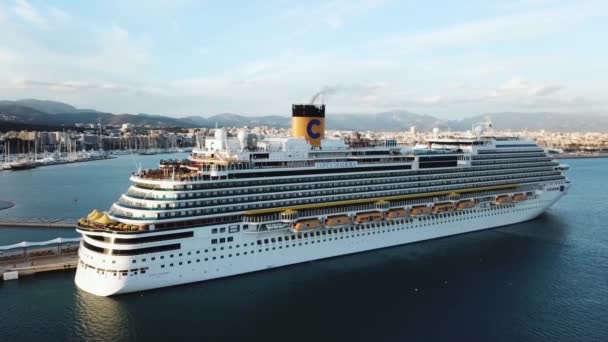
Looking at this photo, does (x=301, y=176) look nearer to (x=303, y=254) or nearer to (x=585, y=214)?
Result: (x=303, y=254)

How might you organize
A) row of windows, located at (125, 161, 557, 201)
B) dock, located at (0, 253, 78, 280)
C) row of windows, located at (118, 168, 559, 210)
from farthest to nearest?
dock, located at (0, 253, 78, 280), row of windows, located at (125, 161, 557, 201), row of windows, located at (118, 168, 559, 210)

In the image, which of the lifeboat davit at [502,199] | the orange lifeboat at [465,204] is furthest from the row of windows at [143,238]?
the lifeboat davit at [502,199]

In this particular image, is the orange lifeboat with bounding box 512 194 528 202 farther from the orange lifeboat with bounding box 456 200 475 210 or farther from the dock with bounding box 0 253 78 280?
the dock with bounding box 0 253 78 280

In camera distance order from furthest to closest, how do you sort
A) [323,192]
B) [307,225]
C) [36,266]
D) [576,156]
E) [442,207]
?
[576,156] → [442,207] → [323,192] → [307,225] → [36,266]

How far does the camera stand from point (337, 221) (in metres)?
28.0

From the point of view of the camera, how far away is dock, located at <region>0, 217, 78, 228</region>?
38562 mm

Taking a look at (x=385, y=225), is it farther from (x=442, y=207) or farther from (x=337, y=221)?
(x=442, y=207)

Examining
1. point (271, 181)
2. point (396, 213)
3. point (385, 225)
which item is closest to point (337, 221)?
point (385, 225)

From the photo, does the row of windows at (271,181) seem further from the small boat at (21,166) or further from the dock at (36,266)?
the small boat at (21,166)

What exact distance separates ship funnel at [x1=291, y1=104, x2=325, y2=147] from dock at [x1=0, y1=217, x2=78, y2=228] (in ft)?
70.9

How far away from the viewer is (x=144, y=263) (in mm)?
22312

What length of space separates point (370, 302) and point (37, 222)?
103 ft

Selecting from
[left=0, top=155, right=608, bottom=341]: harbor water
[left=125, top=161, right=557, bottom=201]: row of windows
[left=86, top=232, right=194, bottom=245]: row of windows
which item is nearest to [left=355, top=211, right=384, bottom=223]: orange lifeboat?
[left=125, top=161, right=557, bottom=201]: row of windows

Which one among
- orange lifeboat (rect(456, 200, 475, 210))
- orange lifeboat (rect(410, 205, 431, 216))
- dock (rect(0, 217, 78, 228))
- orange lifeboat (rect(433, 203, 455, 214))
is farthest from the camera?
dock (rect(0, 217, 78, 228))
